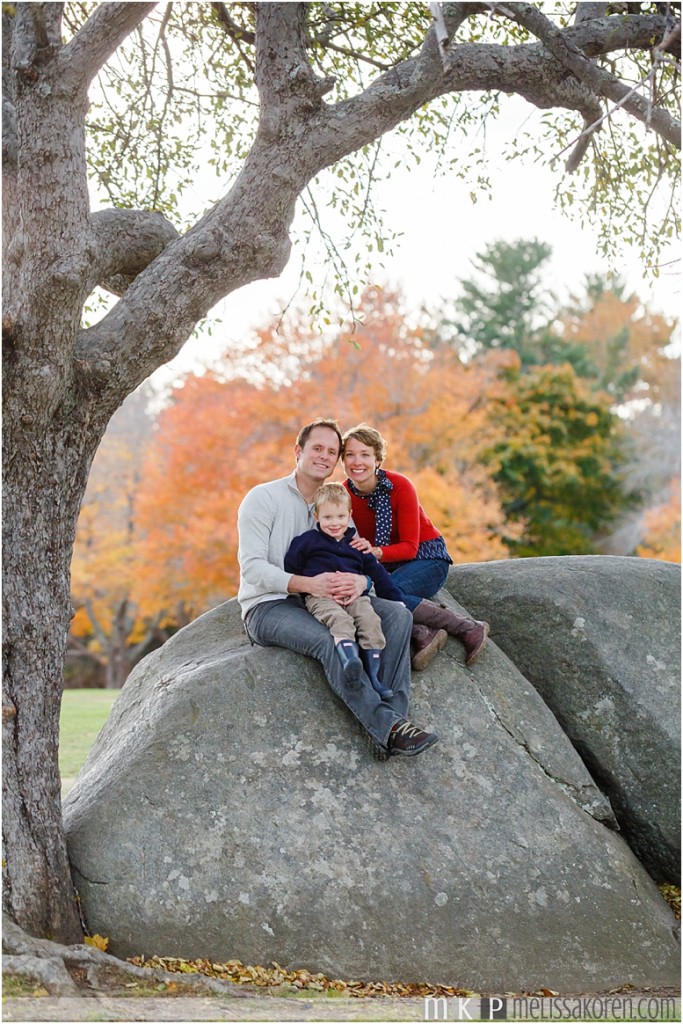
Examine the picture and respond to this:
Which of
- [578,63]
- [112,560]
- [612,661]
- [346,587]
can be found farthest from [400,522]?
[112,560]

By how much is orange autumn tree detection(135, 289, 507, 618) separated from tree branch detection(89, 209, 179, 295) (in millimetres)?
14256

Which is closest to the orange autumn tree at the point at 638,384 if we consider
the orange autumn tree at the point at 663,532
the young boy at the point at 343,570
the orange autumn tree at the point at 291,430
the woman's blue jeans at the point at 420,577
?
the orange autumn tree at the point at 663,532

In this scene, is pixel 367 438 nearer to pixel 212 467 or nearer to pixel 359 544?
pixel 359 544

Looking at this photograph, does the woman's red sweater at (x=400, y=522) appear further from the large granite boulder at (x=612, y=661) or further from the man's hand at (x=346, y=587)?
the large granite boulder at (x=612, y=661)

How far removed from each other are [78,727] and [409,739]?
11105 mm

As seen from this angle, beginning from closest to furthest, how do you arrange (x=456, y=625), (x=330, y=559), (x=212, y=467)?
1. (x=330, y=559)
2. (x=456, y=625)
3. (x=212, y=467)

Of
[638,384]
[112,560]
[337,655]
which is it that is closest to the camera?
[337,655]

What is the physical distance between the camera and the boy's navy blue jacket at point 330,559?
571 cm

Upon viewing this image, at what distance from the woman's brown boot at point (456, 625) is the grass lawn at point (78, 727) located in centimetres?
497

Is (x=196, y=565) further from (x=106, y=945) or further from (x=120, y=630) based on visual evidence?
(x=106, y=945)

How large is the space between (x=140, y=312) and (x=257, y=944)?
3.63 meters

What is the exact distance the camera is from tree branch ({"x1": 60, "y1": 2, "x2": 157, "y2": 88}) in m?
5.36

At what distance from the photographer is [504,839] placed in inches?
214

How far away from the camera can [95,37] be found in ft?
17.6
